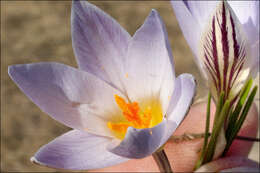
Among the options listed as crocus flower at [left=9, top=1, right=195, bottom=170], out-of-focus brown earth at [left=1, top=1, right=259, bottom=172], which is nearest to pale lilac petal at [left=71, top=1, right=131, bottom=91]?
crocus flower at [left=9, top=1, right=195, bottom=170]

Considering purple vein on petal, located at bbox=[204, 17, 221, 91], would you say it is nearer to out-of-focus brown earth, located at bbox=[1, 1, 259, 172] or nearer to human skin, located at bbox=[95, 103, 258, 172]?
human skin, located at bbox=[95, 103, 258, 172]

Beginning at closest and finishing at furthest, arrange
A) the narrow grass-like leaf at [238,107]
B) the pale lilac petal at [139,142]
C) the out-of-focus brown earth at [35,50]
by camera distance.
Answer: the pale lilac petal at [139,142] → the narrow grass-like leaf at [238,107] → the out-of-focus brown earth at [35,50]

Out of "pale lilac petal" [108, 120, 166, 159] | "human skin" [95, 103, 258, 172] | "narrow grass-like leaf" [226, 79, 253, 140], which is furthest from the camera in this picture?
"human skin" [95, 103, 258, 172]

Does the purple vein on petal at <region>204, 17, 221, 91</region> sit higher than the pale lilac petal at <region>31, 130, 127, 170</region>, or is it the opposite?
the purple vein on petal at <region>204, 17, 221, 91</region>

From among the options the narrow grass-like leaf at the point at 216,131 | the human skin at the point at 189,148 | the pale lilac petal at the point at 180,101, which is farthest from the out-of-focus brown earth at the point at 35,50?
the pale lilac petal at the point at 180,101

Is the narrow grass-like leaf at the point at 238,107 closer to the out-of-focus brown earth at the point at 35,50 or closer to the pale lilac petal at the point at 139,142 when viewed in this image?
the pale lilac petal at the point at 139,142

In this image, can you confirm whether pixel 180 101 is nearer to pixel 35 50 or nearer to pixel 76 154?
pixel 76 154

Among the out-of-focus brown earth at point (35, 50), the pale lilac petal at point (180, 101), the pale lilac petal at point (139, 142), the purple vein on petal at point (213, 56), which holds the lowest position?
the out-of-focus brown earth at point (35, 50)
